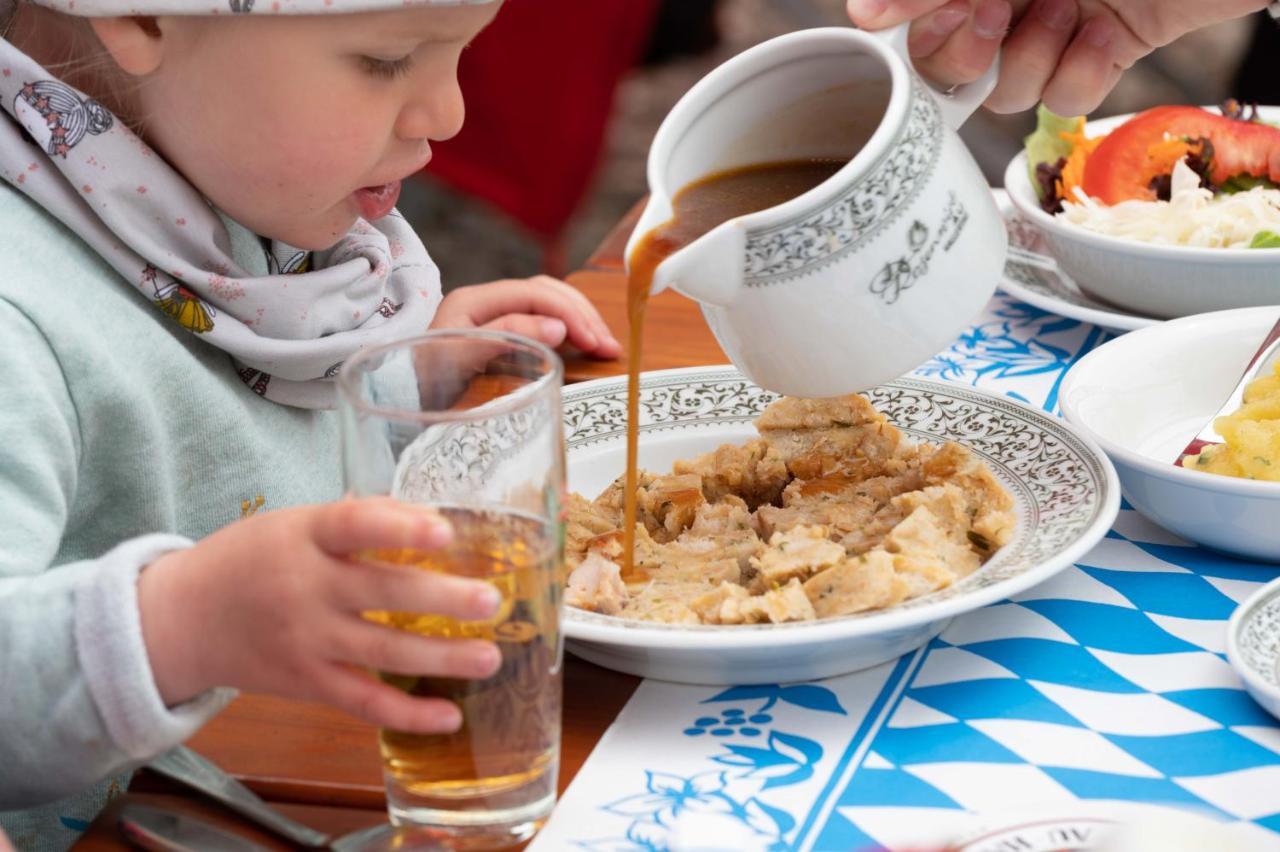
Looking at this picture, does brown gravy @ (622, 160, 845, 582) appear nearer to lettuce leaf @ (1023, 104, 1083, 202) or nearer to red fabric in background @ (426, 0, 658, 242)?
lettuce leaf @ (1023, 104, 1083, 202)

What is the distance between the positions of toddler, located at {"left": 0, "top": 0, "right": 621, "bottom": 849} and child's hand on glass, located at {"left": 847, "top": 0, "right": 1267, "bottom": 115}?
38cm

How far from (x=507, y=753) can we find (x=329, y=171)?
0.61 metres

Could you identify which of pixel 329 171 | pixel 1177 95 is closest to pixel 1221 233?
pixel 329 171

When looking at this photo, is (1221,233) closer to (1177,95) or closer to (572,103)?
(572,103)

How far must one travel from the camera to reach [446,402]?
891 millimetres

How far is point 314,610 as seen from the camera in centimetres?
82

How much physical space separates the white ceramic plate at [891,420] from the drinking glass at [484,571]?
0.39 ft

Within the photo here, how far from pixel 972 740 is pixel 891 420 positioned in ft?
1.45

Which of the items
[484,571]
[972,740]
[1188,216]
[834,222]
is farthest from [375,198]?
[1188,216]

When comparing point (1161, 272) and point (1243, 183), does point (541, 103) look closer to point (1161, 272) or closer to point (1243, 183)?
point (1243, 183)

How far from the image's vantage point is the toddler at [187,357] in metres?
0.85

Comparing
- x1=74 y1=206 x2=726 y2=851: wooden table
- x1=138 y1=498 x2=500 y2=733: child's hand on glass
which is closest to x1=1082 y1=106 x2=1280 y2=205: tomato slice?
x1=74 y1=206 x2=726 y2=851: wooden table

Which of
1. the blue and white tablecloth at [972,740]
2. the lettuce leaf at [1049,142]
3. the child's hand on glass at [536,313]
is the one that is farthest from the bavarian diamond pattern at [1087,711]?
the lettuce leaf at [1049,142]

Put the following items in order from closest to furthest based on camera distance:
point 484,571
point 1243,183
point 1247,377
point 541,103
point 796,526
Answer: point 484,571 → point 796,526 → point 1247,377 → point 1243,183 → point 541,103
